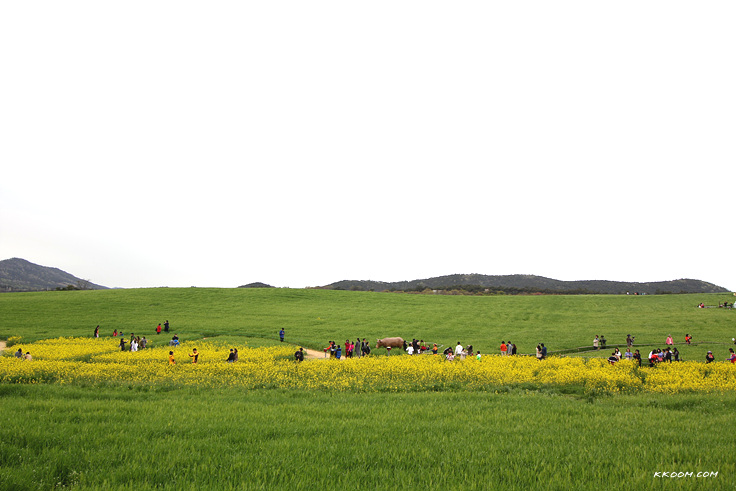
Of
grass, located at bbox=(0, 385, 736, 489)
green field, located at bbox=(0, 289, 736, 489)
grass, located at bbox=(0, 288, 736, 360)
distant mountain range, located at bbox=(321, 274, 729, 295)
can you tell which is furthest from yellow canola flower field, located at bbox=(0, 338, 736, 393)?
distant mountain range, located at bbox=(321, 274, 729, 295)

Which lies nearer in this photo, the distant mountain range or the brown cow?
the brown cow

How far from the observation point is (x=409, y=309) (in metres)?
58.7

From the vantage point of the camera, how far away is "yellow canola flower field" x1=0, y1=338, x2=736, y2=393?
16.8 m

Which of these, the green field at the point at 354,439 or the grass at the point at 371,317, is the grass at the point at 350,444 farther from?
the grass at the point at 371,317

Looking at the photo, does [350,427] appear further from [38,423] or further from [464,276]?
[464,276]

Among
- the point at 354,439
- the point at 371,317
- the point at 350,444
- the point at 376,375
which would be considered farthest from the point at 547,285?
the point at 350,444

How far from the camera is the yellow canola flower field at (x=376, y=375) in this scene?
16844mm

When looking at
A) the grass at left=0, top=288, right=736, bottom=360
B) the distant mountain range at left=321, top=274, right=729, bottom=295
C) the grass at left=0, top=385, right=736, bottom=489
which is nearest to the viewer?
the grass at left=0, top=385, right=736, bottom=489

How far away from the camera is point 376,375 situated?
19.2 metres

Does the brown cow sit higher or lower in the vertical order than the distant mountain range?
lower

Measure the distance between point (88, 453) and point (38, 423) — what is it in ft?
8.98

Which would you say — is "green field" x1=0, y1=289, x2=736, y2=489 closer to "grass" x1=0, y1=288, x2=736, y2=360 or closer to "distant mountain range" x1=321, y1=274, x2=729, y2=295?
"grass" x1=0, y1=288, x2=736, y2=360

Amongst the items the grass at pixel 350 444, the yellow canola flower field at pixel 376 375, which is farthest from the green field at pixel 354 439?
the yellow canola flower field at pixel 376 375

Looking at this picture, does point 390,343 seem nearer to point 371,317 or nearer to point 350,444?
point 371,317
